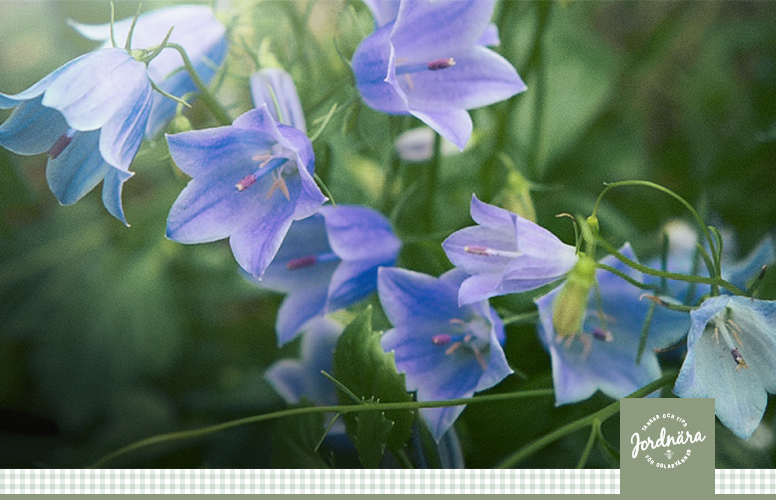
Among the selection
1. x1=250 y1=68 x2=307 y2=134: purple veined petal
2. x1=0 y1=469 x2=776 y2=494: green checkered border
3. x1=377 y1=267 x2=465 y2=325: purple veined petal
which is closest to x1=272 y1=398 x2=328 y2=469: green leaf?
x1=0 y1=469 x2=776 y2=494: green checkered border

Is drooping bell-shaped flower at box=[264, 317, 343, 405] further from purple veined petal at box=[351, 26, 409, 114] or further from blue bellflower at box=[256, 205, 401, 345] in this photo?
purple veined petal at box=[351, 26, 409, 114]

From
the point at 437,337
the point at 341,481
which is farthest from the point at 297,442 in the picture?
the point at 437,337

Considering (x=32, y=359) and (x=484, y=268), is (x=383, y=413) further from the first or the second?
(x=32, y=359)

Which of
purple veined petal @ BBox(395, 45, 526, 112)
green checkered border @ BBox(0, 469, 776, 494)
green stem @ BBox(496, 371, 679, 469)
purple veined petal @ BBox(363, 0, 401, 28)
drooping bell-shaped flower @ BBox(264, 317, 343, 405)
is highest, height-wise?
purple veined petal @ BBox(363, 0, 401, 28)

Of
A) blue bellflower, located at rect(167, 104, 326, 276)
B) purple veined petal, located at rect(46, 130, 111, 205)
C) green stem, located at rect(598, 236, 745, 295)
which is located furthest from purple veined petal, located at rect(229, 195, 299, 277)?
green stem, located at rect(598, 236, 745, 295)

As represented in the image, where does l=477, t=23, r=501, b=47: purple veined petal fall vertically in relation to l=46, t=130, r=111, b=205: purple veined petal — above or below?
above

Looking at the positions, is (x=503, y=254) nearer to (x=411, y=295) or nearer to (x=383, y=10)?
(x=411, y=295)

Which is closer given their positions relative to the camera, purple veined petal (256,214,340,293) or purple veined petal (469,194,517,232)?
purple veined petal (469,194,517,232)
